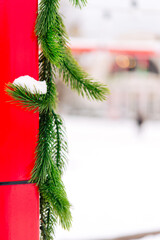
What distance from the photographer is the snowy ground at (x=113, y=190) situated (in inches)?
68.7

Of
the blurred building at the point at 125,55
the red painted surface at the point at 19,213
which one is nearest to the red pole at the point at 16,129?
the red painted surface at the point at 19,213

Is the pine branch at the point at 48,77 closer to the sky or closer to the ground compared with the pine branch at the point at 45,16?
closer to the ground

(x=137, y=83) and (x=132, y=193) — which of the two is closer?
(x=132, y=193)

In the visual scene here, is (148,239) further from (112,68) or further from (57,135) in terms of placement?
(112,68)

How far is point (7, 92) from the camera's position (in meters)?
0.80

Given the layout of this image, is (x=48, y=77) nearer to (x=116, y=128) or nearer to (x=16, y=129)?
(x=16, y=129)

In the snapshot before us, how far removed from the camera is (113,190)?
8.61ft

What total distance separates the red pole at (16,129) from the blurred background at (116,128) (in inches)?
10.6

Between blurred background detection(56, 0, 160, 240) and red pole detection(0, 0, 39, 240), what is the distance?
269 mm

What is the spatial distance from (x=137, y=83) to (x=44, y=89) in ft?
25.1

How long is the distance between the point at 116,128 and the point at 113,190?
5.99 meters

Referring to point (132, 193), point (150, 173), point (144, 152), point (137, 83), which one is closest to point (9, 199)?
point (132, 193)

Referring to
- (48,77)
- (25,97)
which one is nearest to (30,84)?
(25,97)

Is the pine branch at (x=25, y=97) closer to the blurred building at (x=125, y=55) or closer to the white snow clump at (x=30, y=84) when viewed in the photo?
the white snow clump at (x=30, y=84)
